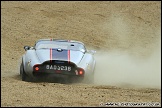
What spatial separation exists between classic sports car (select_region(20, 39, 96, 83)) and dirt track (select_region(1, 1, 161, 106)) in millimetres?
329

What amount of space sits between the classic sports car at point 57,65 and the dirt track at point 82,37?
0.33 metres

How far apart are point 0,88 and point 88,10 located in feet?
63.2

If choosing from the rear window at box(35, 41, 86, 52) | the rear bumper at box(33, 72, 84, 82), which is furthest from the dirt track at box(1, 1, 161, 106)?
the rear window at box(35, 41, 86, 52)

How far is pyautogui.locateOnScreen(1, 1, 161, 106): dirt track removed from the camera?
1148 centimetres

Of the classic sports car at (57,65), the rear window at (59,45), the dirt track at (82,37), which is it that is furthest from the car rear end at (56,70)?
the rear window at (59,45)

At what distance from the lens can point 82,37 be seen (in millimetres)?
25641

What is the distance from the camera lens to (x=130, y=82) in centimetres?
1468

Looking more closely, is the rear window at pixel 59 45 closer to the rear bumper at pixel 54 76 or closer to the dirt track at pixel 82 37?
the dirt track at pixel 82 37

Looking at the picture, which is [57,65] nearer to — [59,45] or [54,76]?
[54,76]

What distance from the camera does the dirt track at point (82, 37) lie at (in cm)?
1148

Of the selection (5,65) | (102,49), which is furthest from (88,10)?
(5,65)

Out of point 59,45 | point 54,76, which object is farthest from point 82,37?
point 54,76

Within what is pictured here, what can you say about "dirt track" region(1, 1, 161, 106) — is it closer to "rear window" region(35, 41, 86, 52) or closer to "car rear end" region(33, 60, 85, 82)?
"car rear end" region(33, 60, 85, 82)

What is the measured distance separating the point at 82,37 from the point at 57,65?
40.4 ft
